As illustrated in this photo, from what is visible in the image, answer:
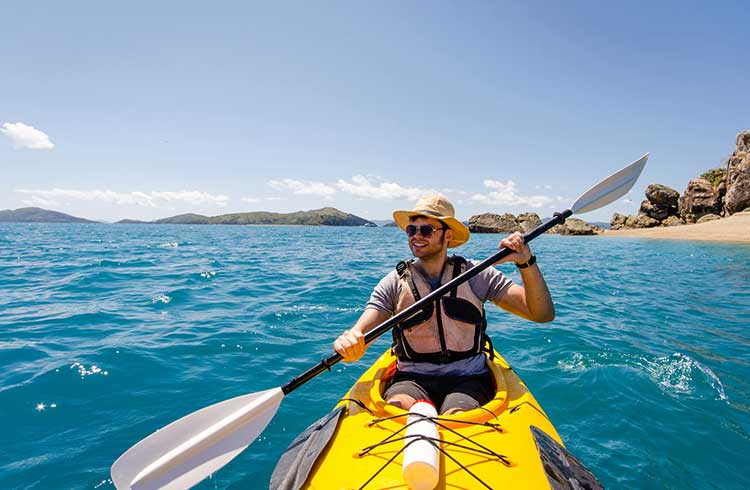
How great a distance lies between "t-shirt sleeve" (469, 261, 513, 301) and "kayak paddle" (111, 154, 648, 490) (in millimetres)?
152

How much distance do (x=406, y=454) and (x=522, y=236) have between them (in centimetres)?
194

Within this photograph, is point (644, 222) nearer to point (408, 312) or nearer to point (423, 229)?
point (423, 229)

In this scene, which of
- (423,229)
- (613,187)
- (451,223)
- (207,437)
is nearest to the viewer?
(207,437)

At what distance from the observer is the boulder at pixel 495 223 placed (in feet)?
169

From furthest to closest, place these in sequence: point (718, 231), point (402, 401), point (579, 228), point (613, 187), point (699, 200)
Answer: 1. point (579, 228)
2. point (699, 200)
3. point (718, 231)
4. point (613, 187)
5. point (402, 401)

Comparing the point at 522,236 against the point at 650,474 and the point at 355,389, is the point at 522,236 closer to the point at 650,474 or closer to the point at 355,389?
the point at 355,389

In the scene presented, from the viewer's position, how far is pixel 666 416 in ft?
13.5

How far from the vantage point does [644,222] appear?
42250 millimetres

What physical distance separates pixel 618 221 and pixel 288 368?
52323 millimetres

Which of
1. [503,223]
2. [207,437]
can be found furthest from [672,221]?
[207,437]

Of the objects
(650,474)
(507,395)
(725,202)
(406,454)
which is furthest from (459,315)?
(725,202)

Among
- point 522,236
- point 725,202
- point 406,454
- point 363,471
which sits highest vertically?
point 725,202

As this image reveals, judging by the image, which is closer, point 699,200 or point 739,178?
point 739,178

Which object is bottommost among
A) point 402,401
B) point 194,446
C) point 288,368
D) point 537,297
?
point 288,368
